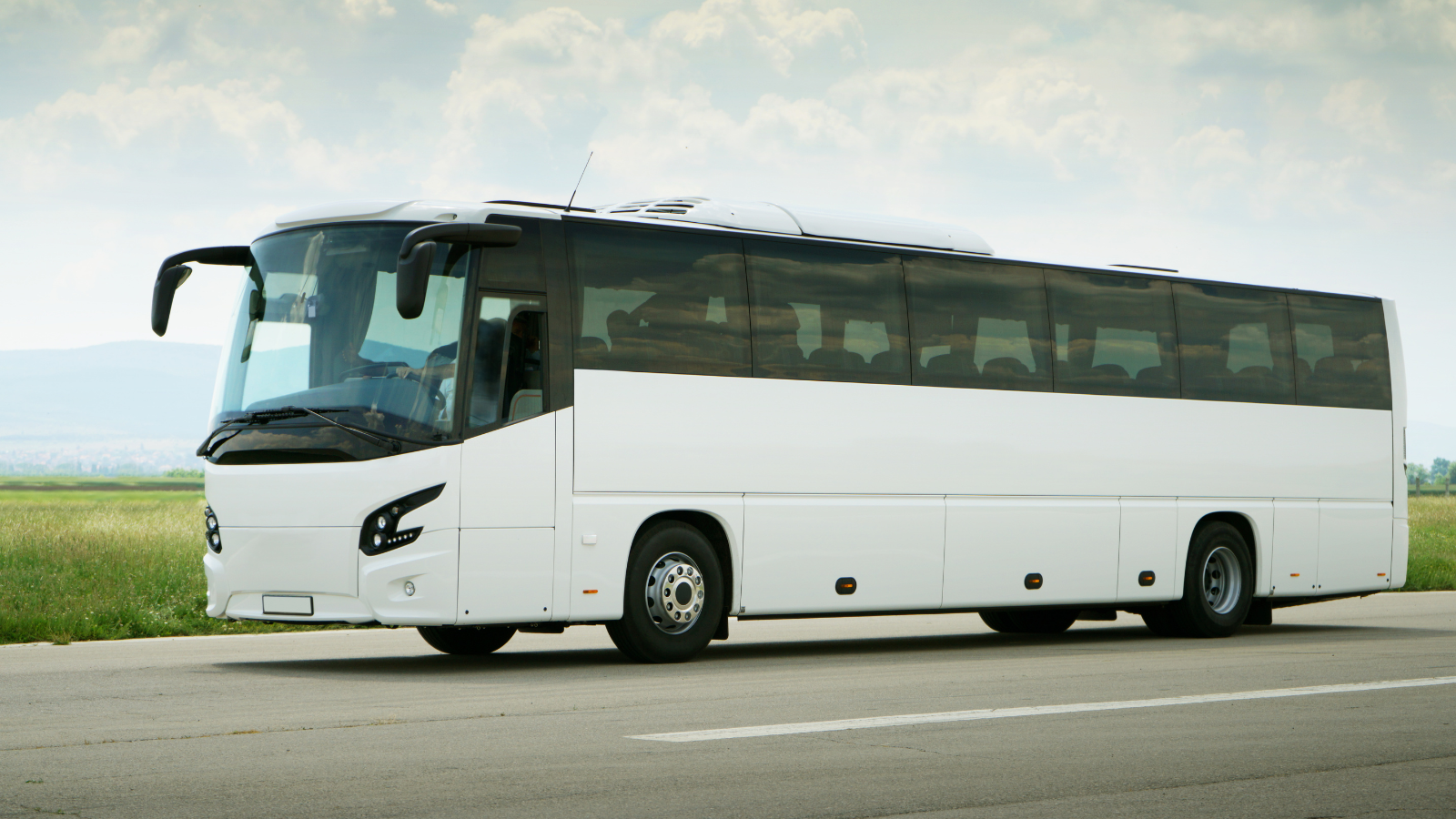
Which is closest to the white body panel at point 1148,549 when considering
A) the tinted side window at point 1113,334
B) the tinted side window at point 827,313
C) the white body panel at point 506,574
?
the tinted side window at point 1113,334

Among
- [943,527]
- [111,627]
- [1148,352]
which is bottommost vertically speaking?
[111,627]

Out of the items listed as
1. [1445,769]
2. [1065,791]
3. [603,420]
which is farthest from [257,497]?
[1445,769]

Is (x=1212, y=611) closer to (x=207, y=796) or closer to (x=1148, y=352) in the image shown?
(x=1148, y=352)

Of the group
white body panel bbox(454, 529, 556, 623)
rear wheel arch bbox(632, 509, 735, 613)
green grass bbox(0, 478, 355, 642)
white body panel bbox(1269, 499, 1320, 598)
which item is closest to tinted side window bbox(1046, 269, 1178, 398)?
white body panel bbox(1269, 499, 1320, 598)

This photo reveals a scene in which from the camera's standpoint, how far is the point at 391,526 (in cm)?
1141

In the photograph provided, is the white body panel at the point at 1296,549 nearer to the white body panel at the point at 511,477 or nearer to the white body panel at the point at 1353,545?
the white body panel at the point at 1353,545

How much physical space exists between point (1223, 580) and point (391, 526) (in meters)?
9.04

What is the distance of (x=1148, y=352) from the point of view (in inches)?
632

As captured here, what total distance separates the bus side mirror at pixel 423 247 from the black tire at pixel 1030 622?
26.1 ft

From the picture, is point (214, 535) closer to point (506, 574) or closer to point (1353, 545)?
point (506, 574)

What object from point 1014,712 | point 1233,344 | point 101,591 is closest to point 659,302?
point 1014,712

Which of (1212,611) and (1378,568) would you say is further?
(1378,568)

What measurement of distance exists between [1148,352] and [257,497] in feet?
28.1

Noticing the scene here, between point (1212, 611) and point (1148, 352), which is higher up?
point (1148, 352)
